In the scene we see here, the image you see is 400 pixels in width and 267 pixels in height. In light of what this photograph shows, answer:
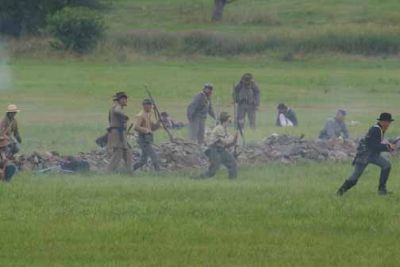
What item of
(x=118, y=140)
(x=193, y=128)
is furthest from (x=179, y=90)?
(x=118, y=140)

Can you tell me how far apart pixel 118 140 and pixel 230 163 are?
2.71 metres

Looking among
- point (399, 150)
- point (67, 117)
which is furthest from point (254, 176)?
point (67, 117)

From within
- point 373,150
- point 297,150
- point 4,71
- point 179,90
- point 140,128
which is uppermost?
point 373,150

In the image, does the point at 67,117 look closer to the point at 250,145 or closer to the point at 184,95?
the point at 184,95

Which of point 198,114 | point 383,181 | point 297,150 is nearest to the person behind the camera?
point 383,181

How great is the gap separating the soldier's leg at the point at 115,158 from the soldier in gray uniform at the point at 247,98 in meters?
10.4

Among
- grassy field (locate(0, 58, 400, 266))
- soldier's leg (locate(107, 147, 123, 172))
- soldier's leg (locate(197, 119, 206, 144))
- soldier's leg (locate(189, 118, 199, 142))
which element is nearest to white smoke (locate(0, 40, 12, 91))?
grassy field (locate(0, 58, 400, 266))

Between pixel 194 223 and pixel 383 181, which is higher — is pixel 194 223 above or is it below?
below

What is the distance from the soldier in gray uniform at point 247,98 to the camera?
122 feet

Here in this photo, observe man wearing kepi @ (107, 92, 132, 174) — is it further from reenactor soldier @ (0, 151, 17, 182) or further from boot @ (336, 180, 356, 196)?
boot @ (336, 180, 356, 196)

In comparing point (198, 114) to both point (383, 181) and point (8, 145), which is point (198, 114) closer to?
point (8, 145)

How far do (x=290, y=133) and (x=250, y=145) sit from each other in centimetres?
493

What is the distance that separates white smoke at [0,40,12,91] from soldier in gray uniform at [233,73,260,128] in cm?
1687

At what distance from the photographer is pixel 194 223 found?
19.4 meters
